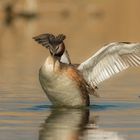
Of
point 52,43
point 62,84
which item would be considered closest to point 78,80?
point 62,84

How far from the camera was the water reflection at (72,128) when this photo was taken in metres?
11.8

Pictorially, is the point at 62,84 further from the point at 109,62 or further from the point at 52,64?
the point at 109,62

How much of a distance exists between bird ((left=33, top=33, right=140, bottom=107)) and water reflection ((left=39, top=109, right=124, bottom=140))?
511mm

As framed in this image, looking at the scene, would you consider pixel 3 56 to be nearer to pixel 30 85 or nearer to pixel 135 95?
pixel 30 85

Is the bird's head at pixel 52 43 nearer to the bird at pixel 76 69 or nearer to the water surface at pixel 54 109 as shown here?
the bird at pixel 76 69

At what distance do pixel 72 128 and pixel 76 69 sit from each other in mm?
3429

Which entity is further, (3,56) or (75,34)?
(75,34)

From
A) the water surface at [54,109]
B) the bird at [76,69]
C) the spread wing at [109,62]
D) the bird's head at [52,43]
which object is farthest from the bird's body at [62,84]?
the spread wing at [109,62]

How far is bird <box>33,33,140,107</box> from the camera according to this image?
15.1 meters

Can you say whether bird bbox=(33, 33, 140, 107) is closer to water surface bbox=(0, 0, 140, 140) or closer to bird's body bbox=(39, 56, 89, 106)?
bird's body bbox=(39, 56, 89, 106)

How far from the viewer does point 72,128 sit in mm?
12602

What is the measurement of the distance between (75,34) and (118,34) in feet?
6.62

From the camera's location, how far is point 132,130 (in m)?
12.4

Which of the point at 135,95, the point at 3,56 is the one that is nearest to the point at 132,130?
the point at 135,95
